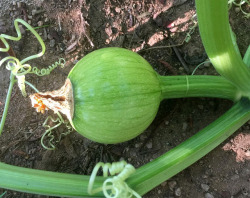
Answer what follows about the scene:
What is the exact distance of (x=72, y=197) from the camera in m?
1.32

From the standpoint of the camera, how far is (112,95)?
1.38 meters

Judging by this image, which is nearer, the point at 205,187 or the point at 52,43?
the point at 205,187

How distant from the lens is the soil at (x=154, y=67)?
5.65ft

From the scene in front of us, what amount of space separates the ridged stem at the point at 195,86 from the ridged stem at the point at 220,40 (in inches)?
2.5

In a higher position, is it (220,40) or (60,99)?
(220,40)

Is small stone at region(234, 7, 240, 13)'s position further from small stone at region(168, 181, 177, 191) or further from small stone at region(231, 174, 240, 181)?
small stone at region(168, 181, 177, 191)

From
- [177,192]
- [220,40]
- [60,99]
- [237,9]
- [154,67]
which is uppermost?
[220,40]

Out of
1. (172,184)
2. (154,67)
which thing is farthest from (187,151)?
(154,67)

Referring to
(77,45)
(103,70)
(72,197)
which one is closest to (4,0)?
(77,45)

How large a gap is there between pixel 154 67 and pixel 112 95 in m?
0.62

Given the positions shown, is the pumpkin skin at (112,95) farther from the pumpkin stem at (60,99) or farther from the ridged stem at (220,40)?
Answer: the ridged stem at (220,40)

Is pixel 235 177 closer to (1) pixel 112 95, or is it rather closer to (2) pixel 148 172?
(2) pixel 148 172

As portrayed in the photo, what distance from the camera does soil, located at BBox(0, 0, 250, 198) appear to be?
5.65 ft

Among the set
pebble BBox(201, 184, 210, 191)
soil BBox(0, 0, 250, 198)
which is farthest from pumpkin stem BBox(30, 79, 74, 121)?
pebble BBox(201, 184, 210, 191)
